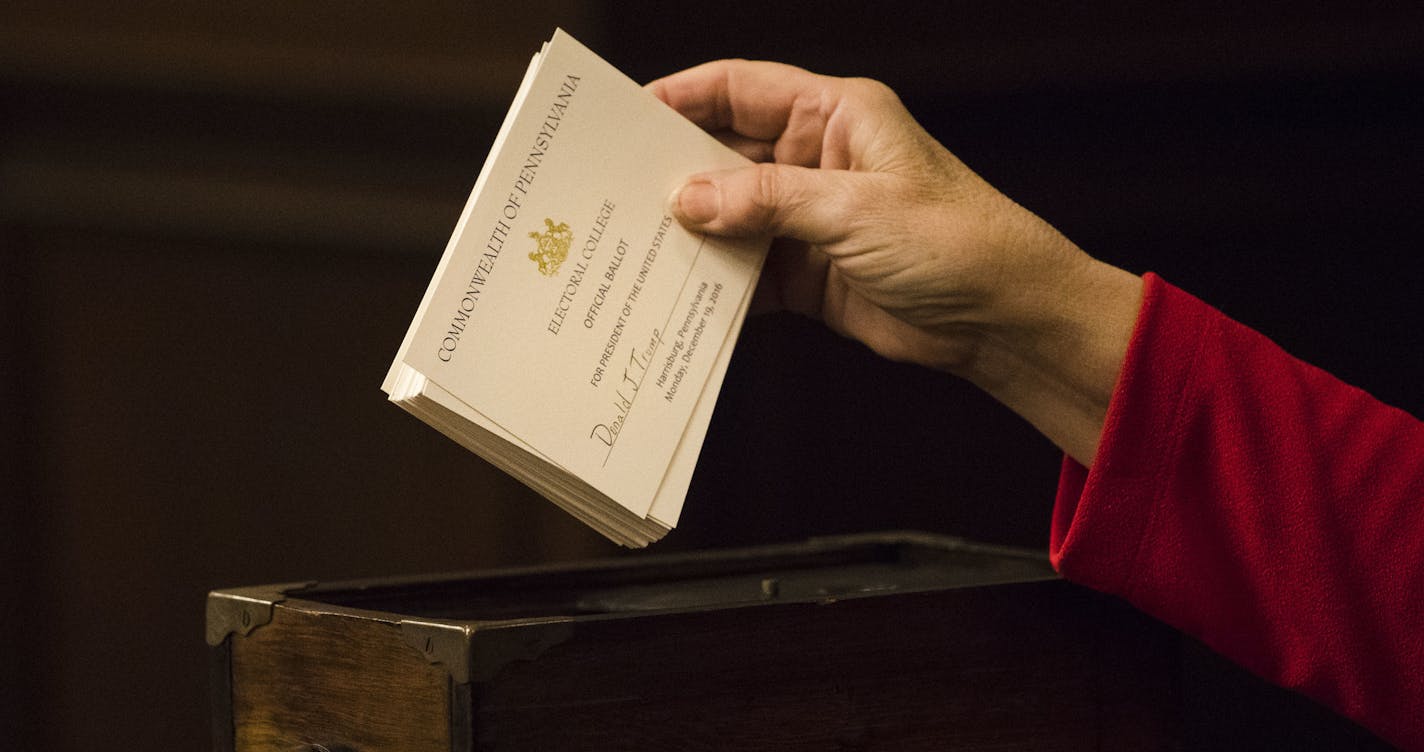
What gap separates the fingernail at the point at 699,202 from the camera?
993 mm

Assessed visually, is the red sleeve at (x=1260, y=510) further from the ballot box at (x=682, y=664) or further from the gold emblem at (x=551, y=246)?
the gold emblem at (x=551, y=246)

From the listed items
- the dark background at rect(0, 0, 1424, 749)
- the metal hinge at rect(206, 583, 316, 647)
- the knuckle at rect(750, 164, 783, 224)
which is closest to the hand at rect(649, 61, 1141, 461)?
the knuckle at rect(750, 164, 783, 224)

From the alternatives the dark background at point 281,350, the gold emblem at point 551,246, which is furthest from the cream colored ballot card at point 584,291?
the dark background at point 281,350

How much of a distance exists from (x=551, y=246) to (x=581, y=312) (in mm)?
49

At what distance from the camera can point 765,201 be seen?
1.01 meters

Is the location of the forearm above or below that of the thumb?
below

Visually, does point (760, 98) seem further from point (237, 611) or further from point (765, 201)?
point (237, 611)

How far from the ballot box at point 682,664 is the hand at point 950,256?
16 cm

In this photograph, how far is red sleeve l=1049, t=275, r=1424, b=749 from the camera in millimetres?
994

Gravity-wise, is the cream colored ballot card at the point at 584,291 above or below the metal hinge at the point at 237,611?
above

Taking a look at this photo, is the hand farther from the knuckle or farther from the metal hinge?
the metal hinge

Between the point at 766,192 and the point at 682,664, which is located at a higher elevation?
the point at 766,192

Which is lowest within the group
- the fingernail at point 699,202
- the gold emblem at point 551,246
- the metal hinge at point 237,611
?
the metal hinge at point 237,611

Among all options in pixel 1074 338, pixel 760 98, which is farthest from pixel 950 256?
pixel 760 98
